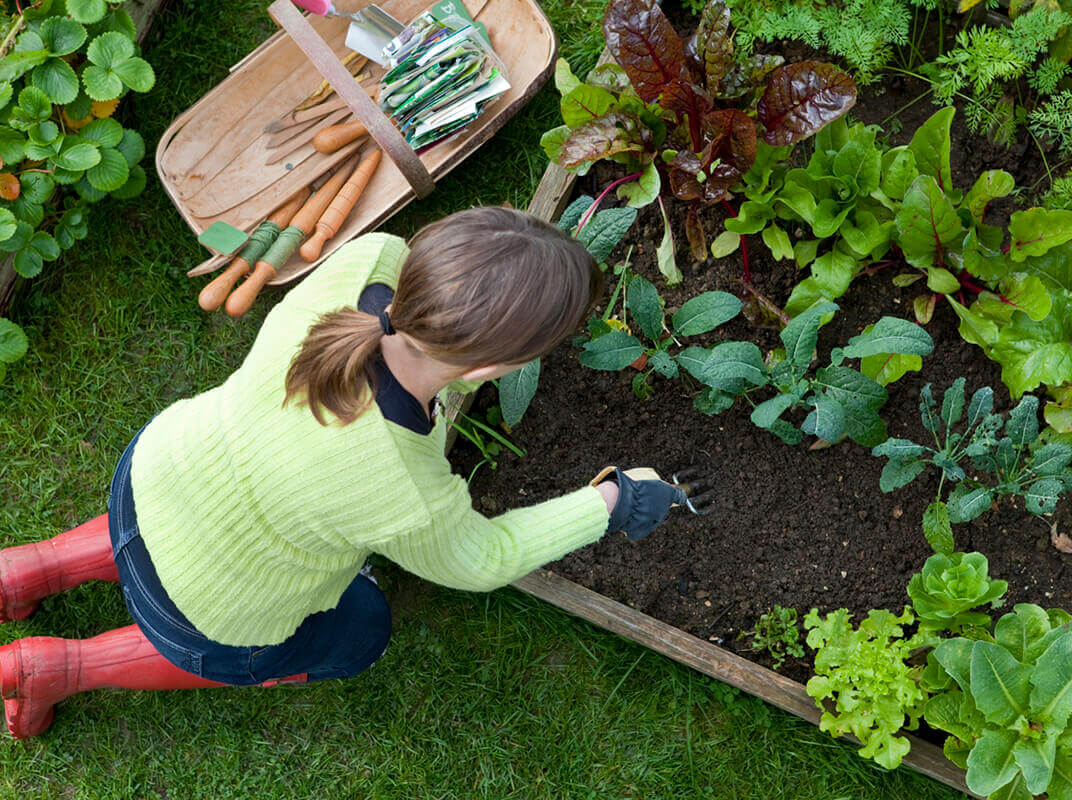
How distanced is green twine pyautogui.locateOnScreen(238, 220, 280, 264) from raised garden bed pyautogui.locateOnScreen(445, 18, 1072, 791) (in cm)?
73

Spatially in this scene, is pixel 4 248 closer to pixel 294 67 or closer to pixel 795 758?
pixel 294 67

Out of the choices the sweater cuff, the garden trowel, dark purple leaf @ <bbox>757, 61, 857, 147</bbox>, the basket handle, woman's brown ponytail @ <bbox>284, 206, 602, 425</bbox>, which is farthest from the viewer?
the garden trowel

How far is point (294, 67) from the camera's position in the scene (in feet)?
9.46

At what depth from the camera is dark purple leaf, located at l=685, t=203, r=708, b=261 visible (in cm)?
246

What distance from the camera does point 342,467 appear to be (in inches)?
64.9

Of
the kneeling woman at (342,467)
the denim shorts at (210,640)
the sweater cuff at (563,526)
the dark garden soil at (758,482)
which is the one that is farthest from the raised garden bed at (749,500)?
the sweater cuff at (563,526)

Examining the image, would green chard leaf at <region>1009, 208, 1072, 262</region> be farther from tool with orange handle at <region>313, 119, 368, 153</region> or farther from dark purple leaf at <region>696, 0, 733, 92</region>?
tool with orange handle at <region>313, 119, 368, 153</region>

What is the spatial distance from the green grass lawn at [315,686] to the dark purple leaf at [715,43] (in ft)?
2.25

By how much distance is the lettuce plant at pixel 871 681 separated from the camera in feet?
6.91

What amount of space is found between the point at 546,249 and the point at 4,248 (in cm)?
182

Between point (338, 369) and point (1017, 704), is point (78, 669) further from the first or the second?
point (1017, 704)

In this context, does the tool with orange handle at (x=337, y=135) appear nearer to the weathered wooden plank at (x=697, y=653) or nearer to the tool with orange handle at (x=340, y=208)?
the tool with orange handle at (x=340, y=208)

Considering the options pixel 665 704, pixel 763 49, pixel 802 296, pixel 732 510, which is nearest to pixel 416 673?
pixel 665 704

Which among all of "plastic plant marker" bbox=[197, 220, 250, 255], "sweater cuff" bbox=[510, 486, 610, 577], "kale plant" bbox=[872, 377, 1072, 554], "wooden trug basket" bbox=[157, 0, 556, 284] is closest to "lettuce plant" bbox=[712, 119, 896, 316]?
"kale plant" bbox=[872, 377, 1072, 554]
